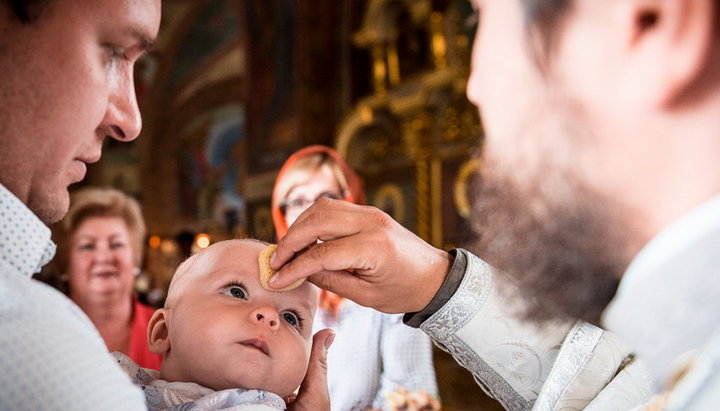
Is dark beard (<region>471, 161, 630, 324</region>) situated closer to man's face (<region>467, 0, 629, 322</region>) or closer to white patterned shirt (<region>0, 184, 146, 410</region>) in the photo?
man's face (<region>467, 0, 629, 322</region>)

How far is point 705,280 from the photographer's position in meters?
0.72

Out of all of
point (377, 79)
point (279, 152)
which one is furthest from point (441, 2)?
point (279, 152)

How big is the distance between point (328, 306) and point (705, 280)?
6.81 feet

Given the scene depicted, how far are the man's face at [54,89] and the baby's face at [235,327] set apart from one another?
1.47 feet

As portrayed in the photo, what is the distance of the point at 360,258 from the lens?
1.36 meters

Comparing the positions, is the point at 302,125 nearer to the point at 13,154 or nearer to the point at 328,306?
the point at 328,306

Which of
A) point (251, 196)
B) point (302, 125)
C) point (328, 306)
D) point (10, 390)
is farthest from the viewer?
point (251, 196)

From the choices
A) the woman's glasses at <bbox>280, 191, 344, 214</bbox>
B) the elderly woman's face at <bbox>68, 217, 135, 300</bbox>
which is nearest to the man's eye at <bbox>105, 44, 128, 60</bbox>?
the woman's glasses at <bbox>280, 191, 344, 214</bbox>

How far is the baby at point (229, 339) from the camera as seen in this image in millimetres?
1360

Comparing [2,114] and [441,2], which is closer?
[2,114]

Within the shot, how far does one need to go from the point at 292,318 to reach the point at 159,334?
12.6 inches

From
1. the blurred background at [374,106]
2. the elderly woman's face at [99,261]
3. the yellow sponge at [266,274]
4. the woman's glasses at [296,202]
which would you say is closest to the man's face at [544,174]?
the yellow sponge at [266,274]

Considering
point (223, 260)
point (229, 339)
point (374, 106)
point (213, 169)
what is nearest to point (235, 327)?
point (229, 339)

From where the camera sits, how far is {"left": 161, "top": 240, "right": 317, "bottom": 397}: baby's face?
1.37 m
